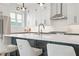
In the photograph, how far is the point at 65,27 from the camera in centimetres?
111

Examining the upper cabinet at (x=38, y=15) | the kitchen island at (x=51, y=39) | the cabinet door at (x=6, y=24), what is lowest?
the kitchen island at (x=51, y=39)

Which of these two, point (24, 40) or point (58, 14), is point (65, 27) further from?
point (24, 40)

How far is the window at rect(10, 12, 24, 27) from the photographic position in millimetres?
1005

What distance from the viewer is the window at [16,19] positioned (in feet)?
3.30

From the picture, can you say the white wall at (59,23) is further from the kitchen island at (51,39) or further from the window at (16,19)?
the window at (16,19)

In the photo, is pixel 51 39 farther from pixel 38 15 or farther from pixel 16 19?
pixel 16 19

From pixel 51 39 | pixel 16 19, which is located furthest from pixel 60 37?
pixel 16 19

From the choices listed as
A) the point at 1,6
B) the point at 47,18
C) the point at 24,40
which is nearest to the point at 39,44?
the point at 24,40

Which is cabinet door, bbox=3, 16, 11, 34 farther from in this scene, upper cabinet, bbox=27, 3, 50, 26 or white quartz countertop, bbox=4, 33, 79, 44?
upper cabinet, bbox=27, 3, 50, 26

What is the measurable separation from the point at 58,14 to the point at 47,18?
0.48 ft

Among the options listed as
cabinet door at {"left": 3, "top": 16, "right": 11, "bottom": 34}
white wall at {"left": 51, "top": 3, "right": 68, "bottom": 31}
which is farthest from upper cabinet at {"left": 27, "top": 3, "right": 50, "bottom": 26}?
cabinet door at {"left": 3, "top": 16, "right": 11, "bottom": 34}

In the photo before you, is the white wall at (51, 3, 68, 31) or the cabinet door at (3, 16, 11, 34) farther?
the white wall at (51, 3, 68, 31)

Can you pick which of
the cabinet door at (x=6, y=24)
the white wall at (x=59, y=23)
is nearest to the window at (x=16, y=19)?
the cabinet door at (x=6, y=24)

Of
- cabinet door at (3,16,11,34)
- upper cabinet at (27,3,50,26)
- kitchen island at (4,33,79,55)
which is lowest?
kitchen island at (4,33,79,55)
